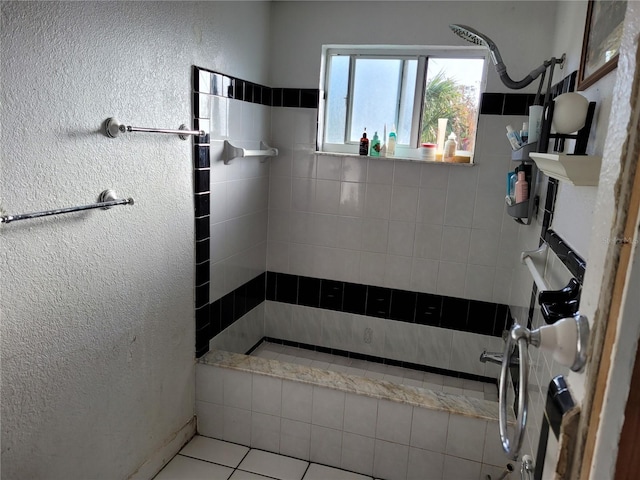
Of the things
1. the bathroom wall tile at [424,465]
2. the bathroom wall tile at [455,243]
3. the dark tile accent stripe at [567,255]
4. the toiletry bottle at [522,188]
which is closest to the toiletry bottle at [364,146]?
the bathroom wall tile at [455,243]

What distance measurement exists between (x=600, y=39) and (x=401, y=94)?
54.7 inches

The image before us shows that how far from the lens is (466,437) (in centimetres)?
196

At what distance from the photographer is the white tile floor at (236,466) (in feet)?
6.63

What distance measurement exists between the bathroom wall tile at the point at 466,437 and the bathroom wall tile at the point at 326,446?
47 cm

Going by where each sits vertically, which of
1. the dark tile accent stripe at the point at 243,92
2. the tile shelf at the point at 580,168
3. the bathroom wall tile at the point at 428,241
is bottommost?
the bathroom wall tile at the point at 428,241


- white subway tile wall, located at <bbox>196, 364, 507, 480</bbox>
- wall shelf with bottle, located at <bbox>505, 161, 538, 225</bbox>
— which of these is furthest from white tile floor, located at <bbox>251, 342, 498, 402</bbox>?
wall shelf with bottle, located at <bbox>505, 161, 538, 225</bbox>

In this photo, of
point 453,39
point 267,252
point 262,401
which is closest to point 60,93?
point 262,401

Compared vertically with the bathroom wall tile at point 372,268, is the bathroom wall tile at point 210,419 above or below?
below

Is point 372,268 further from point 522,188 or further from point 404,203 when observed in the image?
point 522,188

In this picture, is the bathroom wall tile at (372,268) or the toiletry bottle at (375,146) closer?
the toiletry bottle at (375,146)

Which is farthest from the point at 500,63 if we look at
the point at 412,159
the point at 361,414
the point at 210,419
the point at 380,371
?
the point at 210,419

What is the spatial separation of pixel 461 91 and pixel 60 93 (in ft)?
6.40

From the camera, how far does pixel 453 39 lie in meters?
2.43

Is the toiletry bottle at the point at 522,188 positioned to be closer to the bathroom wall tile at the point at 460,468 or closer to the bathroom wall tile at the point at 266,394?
the bathroom wall tile at the point at 460,468
